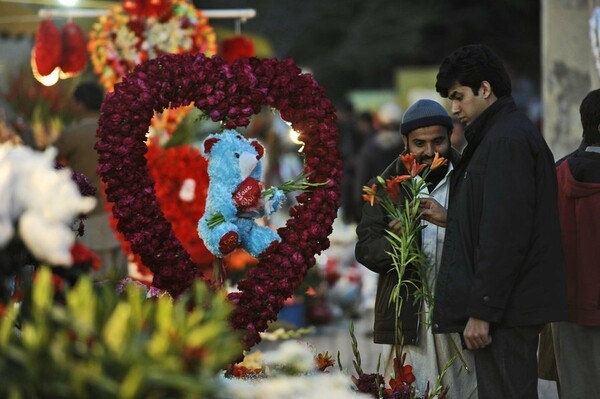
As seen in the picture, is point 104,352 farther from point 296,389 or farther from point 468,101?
point 468,101

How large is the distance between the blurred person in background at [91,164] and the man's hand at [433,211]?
10.4 feet

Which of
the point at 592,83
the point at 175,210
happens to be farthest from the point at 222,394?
the point at 592,83

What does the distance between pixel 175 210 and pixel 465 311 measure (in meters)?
2.97

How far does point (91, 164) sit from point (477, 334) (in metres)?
4.22

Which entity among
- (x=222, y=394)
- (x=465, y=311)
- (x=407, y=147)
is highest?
(x=407, y=147)

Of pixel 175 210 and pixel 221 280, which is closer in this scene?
pixel 221 280

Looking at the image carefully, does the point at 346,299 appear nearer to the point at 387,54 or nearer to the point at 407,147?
the point at 407,147

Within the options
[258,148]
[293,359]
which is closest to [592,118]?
[258,148]

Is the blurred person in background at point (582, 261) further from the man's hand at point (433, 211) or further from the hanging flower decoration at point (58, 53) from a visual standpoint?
the hanging flower decoration at point (58, 53)

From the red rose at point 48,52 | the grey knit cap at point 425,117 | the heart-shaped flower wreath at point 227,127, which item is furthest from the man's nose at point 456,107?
the red rose at point 48,52

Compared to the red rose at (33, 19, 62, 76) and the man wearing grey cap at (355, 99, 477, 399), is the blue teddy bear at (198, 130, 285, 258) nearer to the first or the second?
the man wearing grey cap at (355, 99, 477, 399)

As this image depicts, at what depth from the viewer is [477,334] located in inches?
196

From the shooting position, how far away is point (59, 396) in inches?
121

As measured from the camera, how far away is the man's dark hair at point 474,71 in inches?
204
